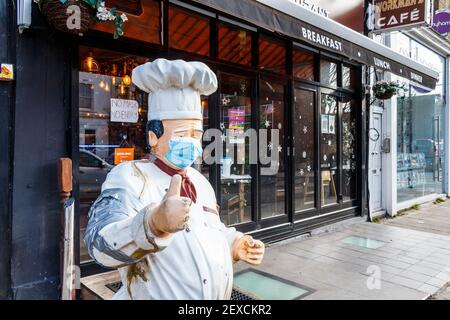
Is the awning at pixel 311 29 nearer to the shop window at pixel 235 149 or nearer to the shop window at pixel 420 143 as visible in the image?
the shop window at pixel 235 149

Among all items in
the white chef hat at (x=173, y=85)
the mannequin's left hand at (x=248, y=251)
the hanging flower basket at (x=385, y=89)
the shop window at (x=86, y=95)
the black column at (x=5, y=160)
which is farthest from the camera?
the hanging flower basket at (x=385, y=89)

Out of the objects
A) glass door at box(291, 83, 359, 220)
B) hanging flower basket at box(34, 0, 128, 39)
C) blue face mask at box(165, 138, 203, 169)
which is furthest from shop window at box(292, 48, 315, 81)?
blue face mask at box(165, 138, 203, 169)

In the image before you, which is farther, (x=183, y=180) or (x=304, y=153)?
(x=304, y=153)

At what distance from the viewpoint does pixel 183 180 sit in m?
1.52

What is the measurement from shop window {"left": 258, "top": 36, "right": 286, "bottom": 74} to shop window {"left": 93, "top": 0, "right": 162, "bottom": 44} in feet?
5.64

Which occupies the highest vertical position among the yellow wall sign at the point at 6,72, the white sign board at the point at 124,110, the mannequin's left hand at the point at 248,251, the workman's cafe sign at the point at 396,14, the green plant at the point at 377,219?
the workman's cafe sign at the point at 396,14

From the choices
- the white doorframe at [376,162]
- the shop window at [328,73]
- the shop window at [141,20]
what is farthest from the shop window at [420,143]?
the shop window at [141,20]

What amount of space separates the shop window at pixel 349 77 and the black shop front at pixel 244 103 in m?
0.02

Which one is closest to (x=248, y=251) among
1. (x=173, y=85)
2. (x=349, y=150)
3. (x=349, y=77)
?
(x=173, y=85)

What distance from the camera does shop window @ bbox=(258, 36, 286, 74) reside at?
538 centimetres

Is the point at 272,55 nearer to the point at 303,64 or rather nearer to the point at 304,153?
the point at 303,64

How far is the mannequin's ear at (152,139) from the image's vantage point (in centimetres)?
154

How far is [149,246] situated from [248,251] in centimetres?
60

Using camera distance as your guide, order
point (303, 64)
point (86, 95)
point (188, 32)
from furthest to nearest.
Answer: point (303, 64), point (188, 32), point (86, 95)
